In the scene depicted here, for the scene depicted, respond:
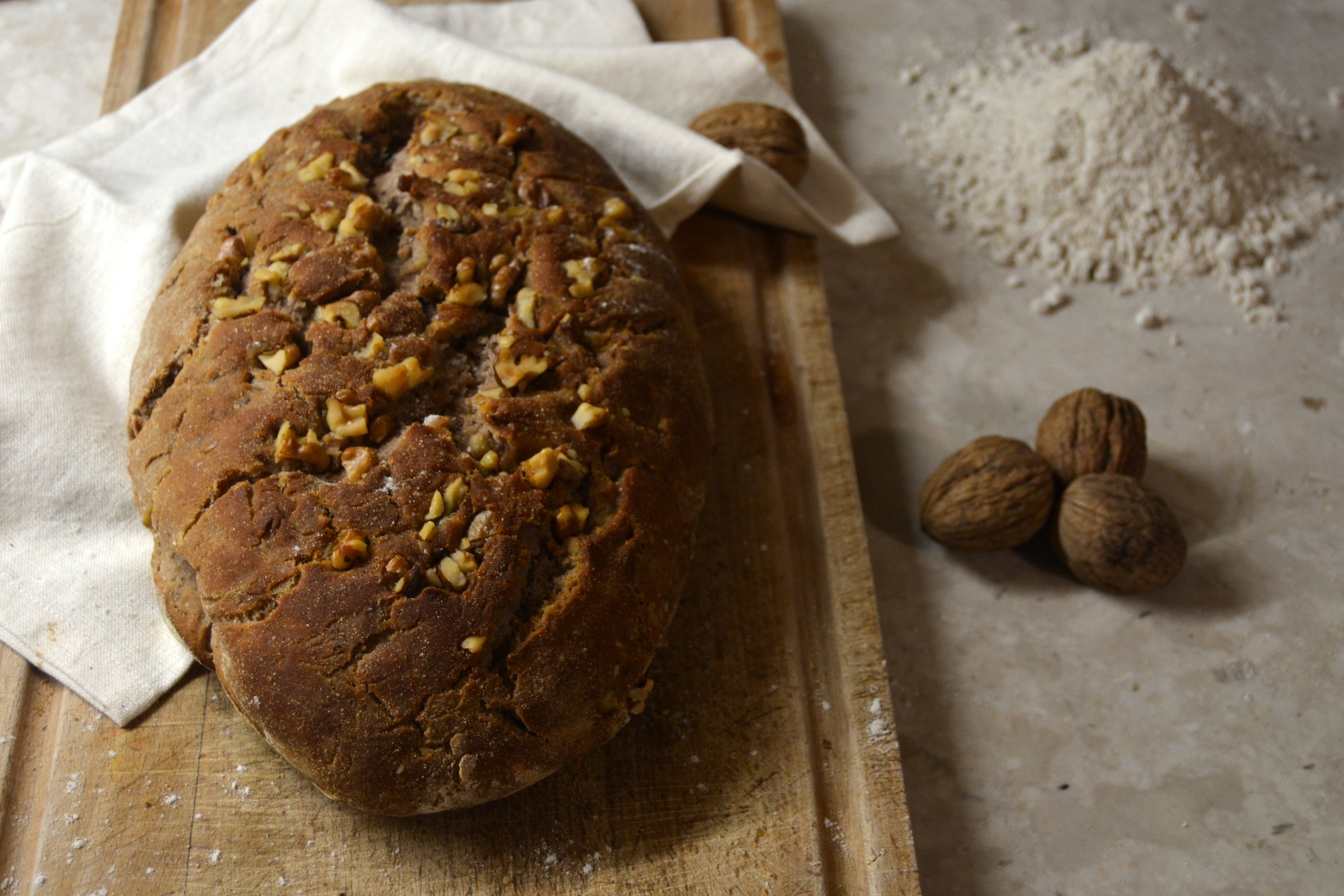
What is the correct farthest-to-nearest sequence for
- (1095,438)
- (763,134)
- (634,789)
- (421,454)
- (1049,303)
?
(1049,303), (763,134), (1095,438), (634,789), (421,454)

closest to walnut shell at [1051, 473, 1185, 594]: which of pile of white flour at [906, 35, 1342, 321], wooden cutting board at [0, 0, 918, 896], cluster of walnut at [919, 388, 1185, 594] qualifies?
cluster of walnut at [919, 388, 1185, 594]

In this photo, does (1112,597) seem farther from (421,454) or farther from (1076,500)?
(421,454)

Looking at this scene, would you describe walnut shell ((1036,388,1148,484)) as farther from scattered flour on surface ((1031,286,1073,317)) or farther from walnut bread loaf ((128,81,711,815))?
walnut bread loaf ((128,81,711,815))

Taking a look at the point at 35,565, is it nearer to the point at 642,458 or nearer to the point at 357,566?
the point at 357,566

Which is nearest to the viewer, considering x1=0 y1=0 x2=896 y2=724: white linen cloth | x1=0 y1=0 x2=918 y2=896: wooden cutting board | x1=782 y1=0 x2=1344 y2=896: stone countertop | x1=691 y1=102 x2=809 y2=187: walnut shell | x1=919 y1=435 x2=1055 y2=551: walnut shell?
x1=0 y1=0 x2=918 y2=896: wooden cutting board

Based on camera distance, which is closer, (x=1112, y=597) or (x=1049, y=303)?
(x=1112, y=597)

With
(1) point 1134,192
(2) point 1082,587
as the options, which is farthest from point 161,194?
(1) point 1134,192
